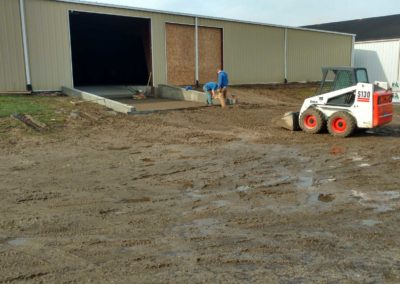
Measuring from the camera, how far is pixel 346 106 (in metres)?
12.7

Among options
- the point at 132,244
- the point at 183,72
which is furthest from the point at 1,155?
the point at 183,72

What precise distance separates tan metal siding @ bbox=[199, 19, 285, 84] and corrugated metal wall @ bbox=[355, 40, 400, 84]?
1204 cm

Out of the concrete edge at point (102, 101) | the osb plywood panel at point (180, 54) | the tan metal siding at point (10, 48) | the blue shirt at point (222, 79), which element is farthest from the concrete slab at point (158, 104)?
the tan metal siding at point (10, 48)

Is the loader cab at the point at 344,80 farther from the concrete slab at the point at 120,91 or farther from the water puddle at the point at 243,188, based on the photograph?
the concrete slab at the point at 120,91

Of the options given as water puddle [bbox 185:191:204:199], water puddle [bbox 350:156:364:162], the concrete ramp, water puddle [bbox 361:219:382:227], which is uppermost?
the concrete ramp

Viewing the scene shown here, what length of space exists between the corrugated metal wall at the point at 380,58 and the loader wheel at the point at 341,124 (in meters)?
25.7

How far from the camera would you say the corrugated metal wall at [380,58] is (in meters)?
35.9

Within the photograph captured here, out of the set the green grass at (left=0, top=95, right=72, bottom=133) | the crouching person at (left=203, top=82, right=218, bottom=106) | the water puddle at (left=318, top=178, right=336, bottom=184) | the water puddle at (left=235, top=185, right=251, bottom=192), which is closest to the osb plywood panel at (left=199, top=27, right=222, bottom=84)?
the crouching person at (left=203, top=82, right=218, bottom=106)

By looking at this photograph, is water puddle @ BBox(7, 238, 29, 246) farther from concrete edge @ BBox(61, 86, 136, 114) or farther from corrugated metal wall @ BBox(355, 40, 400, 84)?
corrugated metal wall @ BBox(355, 40, 400, 84)

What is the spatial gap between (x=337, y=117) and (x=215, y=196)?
7.11m

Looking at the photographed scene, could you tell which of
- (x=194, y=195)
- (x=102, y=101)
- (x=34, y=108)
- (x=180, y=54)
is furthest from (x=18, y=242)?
(x=180, y=54)

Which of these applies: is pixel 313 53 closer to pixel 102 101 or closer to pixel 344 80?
pixel 102 101

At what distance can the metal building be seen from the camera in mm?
18500

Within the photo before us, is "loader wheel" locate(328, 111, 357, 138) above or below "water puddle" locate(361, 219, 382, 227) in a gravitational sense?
above
